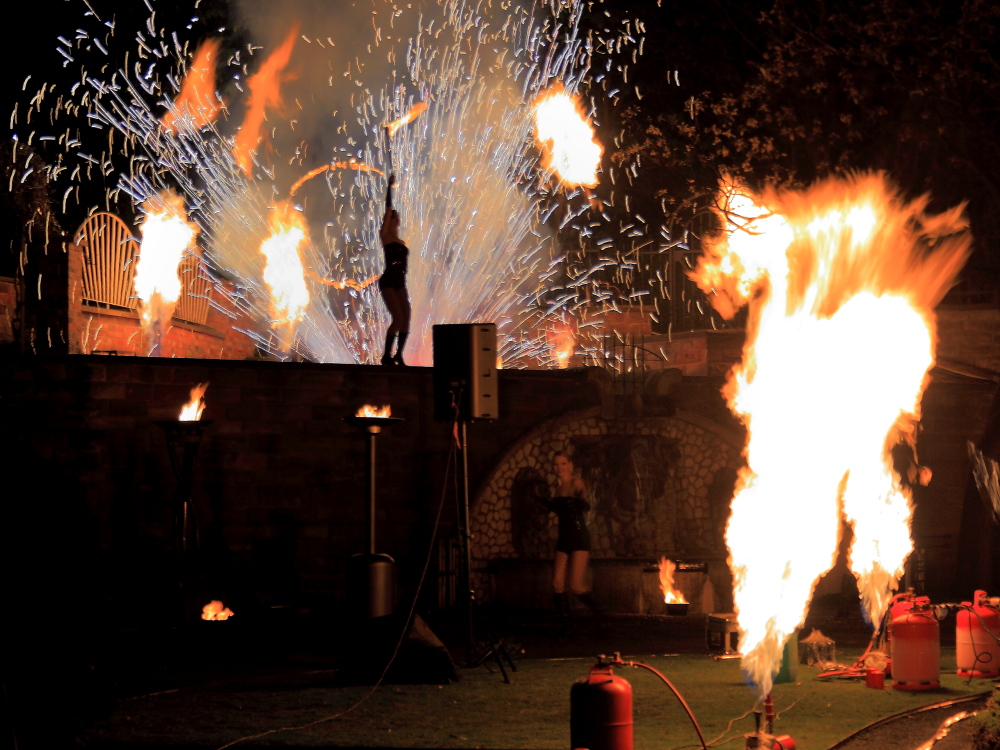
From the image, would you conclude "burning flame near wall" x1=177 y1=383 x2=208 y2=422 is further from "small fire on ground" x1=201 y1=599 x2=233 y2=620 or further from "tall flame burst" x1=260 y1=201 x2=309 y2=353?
"tall flame burst" x1=260 y1=201 x2=309 y2=353

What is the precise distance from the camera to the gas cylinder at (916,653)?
351 inches

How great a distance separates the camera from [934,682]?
897cm

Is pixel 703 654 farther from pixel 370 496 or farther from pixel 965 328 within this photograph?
pixel 965 328

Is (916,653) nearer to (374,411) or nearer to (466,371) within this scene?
(466,371)

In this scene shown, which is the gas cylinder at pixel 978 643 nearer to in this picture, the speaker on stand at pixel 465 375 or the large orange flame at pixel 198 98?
the speaker on stand at pixel 465 375

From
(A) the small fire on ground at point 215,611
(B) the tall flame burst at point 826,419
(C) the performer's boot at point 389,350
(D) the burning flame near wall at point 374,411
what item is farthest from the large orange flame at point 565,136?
(A) the small fire on ground at point 215,611

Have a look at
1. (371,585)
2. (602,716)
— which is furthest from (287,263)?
(602,716)

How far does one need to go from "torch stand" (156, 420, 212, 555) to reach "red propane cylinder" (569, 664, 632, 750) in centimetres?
645

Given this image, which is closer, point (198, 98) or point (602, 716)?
point (602, 716)

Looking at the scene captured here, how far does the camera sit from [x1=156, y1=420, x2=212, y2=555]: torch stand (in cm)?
1151

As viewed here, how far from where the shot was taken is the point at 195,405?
44.3ft

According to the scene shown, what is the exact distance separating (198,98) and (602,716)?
15.8 metres

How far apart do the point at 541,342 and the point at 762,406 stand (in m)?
17.0

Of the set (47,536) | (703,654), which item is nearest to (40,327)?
(47,536)
